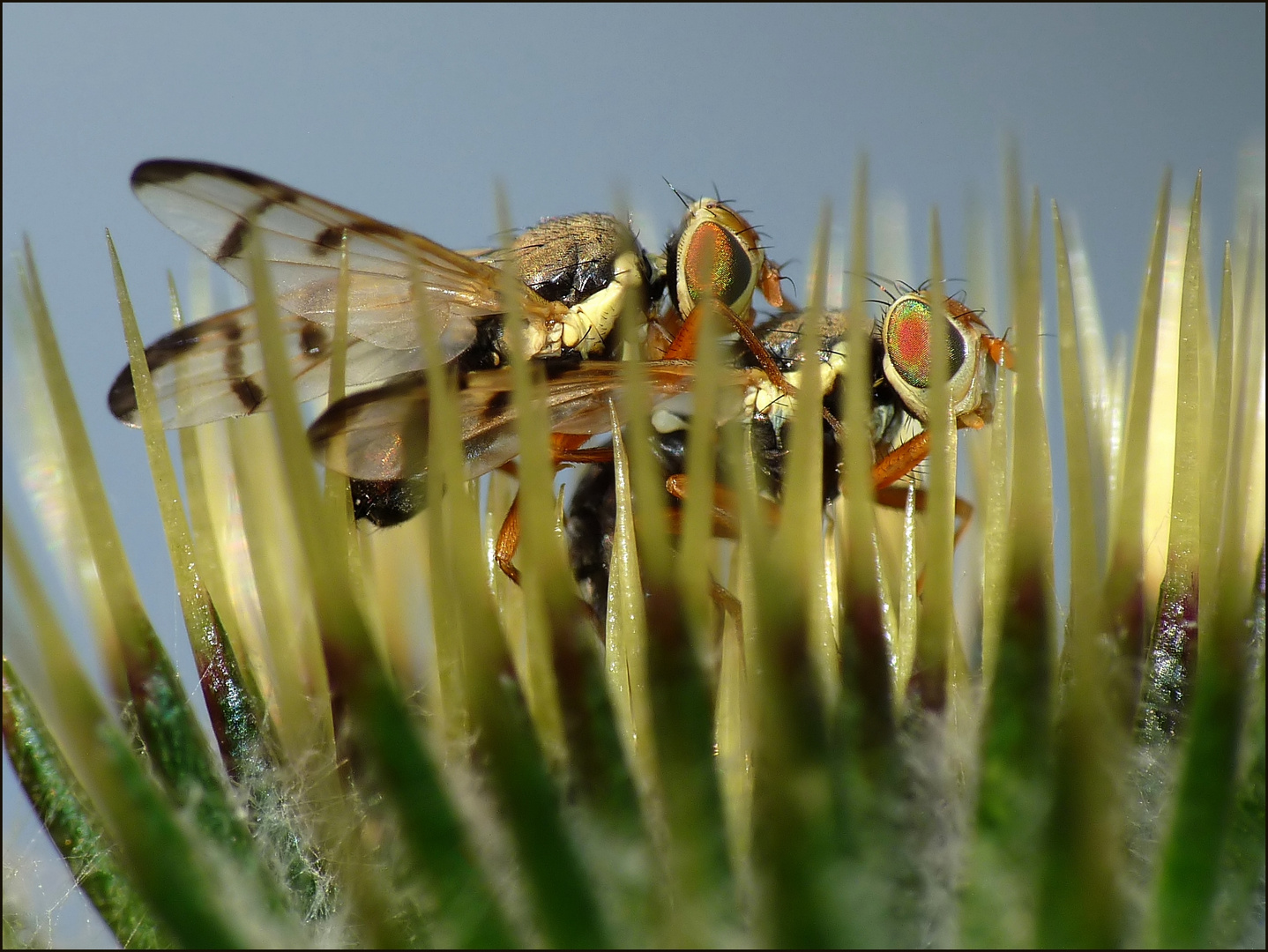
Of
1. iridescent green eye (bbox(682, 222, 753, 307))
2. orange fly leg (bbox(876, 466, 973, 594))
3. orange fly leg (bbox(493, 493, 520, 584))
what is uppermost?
iridescent green eye (bbox(682, 222, 753, 307))

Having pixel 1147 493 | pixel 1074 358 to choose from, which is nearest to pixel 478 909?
pixel 1074 358

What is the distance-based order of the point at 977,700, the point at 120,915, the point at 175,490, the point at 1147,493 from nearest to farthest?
the point at 120,915 → the point at 977,700 → the point at 175,490 → the point at 1147,493

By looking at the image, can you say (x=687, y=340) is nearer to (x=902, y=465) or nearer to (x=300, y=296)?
(x=902, y=465)

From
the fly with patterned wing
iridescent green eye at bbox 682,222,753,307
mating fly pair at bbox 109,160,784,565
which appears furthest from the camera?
iridescent green eye at bbox 682,222,753,307

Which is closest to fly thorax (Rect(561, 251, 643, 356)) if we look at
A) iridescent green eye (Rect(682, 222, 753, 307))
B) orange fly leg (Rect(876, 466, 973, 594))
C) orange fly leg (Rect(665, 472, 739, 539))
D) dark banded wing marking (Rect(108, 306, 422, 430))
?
iridescent green eye (Rect(682, 222, 753, 307))

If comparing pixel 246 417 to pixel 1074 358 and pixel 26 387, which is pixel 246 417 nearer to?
pixel 26 387

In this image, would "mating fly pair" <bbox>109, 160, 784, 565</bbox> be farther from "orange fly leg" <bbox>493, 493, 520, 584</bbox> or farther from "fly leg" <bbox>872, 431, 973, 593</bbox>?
"fly leg" <bbox>872, 431, 973, 593</bbox>

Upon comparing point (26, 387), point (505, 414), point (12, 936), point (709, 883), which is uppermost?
point (26, 387)

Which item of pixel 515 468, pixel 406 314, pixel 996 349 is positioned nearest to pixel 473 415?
pixel 515 468
